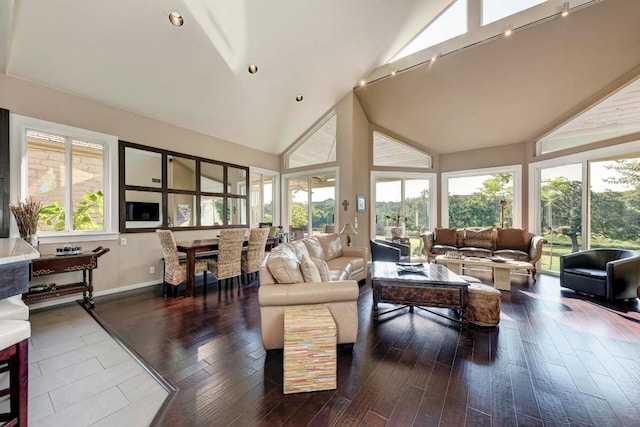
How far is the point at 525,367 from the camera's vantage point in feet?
6.77

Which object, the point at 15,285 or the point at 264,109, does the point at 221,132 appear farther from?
the point at 15,285

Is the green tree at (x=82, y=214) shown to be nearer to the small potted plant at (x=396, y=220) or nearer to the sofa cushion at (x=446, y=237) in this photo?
the small potted plant at (x=396, y=220)

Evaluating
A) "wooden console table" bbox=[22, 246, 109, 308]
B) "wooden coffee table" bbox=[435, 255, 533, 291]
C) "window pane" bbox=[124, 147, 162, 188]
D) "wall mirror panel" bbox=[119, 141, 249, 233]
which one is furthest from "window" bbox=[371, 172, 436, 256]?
"wooden console table" bbox=[22, 246, 109, 308]

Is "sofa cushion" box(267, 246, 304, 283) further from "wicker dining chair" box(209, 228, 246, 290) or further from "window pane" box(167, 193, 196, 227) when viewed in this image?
"window pane" box(167, 193, 196, 227)

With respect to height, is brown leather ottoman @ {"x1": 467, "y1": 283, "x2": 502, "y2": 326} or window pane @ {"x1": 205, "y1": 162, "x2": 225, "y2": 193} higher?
window pane @ {"x1": 205, "y1": 162, "x2": 225, "y2": 193}

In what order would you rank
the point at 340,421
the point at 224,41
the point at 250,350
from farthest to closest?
the point at 224,41 < the point at 250,350 < the point at 340,421

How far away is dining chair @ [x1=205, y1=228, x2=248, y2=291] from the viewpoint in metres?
4.02

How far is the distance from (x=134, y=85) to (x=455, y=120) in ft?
20.5

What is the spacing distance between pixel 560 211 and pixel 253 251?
6240 mm

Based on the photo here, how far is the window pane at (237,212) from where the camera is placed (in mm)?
5906

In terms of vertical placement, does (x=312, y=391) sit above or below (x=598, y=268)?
below

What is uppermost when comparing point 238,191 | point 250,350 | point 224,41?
point 224,41

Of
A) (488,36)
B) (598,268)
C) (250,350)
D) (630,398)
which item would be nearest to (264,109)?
(488,36)

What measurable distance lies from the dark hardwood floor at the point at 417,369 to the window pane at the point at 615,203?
162 cm
